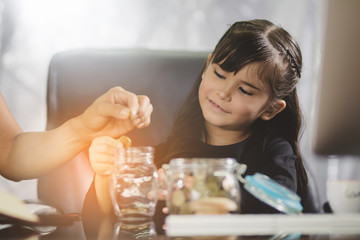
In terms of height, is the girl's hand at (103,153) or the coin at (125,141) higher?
the coin at (125,141)

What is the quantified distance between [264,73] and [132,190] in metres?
0.40

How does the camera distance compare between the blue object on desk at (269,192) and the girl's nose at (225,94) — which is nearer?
the blue object on desk at (269,192)

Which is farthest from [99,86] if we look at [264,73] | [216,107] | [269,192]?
[269,192]

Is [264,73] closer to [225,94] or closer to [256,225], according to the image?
[225,94]

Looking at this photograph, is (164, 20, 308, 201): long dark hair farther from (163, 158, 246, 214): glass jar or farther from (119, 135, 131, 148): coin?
(163, 158, 246, 214): glass jar

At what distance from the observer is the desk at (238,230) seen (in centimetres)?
59

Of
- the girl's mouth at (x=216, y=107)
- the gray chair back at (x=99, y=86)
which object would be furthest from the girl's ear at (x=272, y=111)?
the gray chair back at (x=99, y=86)

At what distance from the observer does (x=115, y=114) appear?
918 mm

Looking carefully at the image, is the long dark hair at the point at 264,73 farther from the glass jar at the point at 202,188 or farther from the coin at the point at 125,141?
the glass jar at the point at 202,188

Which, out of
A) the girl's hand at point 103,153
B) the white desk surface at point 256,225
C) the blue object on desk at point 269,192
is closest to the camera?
the white desk surface at point 256,225

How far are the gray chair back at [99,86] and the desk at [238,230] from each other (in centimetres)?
29

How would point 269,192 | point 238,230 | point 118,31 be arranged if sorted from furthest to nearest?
point 118,31 < point 269,192 < point 238,230

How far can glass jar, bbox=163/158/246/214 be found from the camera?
0.65m

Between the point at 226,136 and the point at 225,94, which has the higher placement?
the point at 225,94
